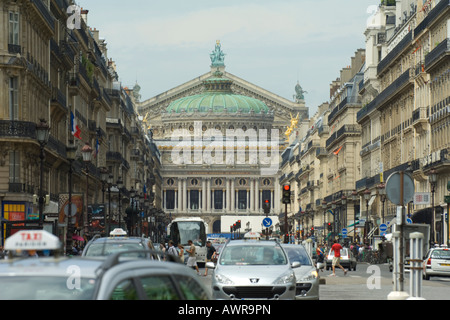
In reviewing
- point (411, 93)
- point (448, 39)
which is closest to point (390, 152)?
point (411, 93)

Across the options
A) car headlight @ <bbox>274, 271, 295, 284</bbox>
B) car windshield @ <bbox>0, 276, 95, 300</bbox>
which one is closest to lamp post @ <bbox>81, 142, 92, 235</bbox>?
car headlight @ <bbox>274, 271, 295, 284</bbox>

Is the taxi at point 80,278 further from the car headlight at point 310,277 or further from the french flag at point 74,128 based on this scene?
the french flag at point 74,128

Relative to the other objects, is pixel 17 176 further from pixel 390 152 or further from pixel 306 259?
pixel 390 152

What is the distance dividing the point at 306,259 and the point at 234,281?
6.03 m

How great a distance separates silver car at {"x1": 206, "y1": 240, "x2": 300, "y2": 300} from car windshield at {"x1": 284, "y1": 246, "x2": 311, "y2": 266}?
3.73 m

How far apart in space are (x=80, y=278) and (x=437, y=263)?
116 ft

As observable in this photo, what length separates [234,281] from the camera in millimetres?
21500

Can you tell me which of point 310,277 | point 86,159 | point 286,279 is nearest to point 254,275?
point 286,279

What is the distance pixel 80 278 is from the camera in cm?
850

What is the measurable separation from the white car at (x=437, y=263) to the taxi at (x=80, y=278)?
113ft

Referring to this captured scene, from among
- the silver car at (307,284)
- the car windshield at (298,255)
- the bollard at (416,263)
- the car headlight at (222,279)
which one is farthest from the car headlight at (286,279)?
the car windshield at (298,255)

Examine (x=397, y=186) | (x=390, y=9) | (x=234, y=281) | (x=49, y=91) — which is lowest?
(x=234, y=281)

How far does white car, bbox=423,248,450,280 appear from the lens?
139 feet
